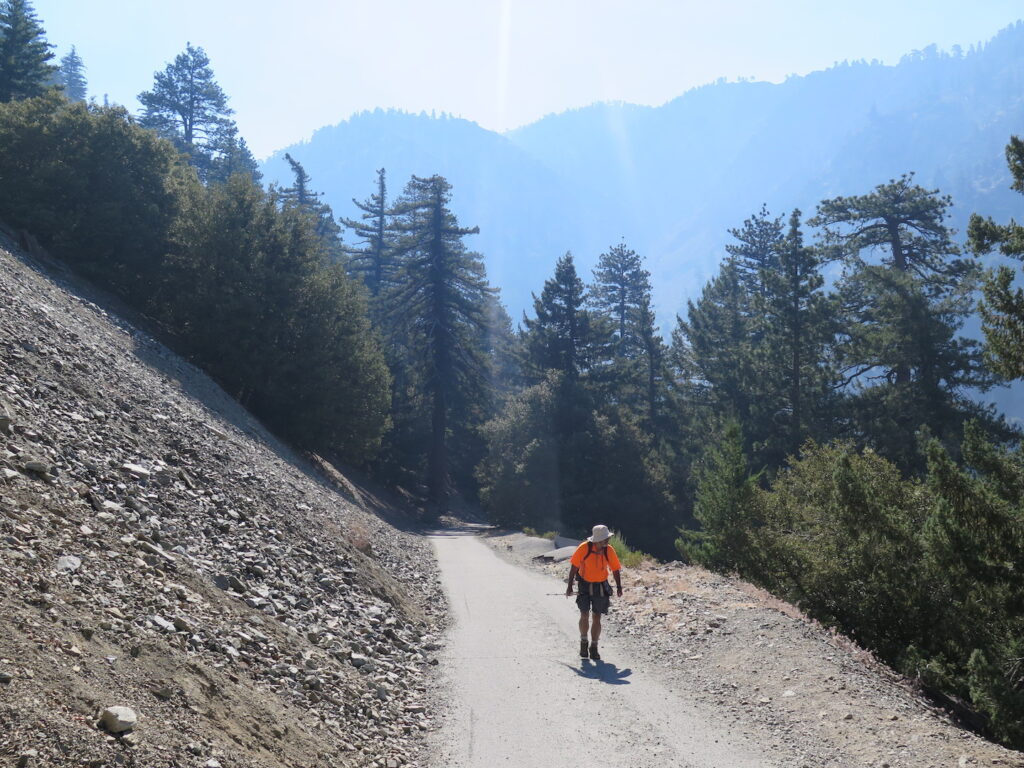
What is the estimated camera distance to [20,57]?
38.5m

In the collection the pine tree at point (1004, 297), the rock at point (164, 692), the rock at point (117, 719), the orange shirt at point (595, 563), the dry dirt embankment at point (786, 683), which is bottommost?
the dry dirt embankment at point (786, 683)

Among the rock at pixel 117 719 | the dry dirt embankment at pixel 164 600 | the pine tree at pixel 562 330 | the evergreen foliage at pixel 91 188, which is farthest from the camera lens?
the pine tree at pixel 562 330

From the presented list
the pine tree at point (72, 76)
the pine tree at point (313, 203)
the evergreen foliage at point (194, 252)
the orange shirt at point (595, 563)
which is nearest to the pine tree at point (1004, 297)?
the orange shirt at point (595, 563)

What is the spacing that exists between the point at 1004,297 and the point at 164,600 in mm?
12877

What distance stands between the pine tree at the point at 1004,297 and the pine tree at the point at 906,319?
60.5 ft

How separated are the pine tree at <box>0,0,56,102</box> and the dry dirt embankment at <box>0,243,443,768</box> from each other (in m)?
31.5

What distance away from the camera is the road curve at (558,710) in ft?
21.3

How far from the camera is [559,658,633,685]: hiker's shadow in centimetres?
884

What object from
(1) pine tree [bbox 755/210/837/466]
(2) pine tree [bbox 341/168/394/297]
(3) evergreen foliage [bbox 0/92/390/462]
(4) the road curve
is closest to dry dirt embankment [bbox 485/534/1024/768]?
(4) the road curve

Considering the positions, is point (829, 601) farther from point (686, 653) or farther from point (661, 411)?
point (661, 411)

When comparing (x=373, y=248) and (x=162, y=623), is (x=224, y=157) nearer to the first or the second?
(x=373, y=248)

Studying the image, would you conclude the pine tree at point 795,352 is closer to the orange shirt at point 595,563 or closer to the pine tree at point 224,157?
the orange shirt at point 595,563

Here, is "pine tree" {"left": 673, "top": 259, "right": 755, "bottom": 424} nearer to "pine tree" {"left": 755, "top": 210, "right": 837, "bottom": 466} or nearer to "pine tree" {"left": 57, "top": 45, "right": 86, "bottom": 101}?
"pine tree" {"left": 755, "top": 210, "right": 837, "bottom": 466}

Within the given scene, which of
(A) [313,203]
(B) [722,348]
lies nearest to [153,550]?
(B) [722,348]
